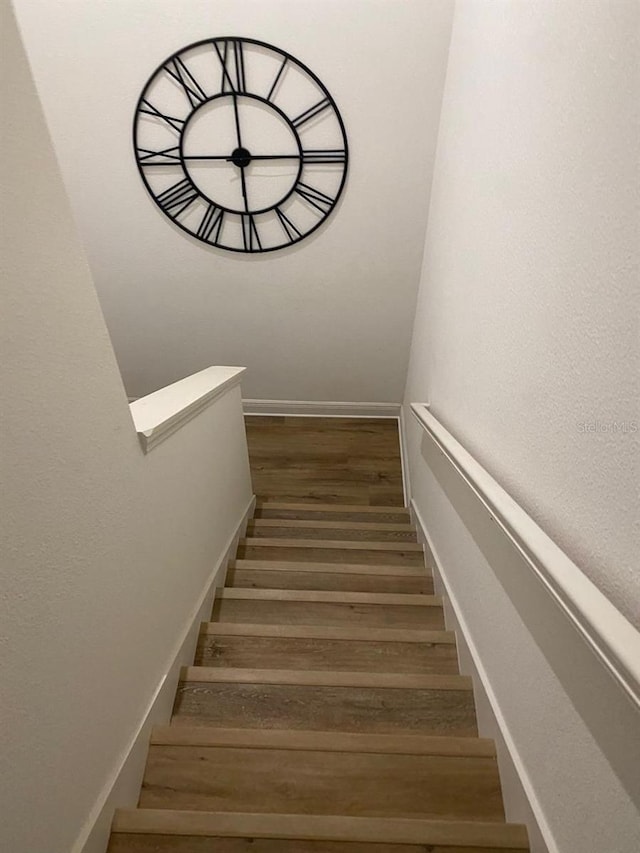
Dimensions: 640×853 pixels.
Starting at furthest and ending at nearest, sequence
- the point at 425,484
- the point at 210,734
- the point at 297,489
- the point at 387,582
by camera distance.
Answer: the point at 297,489
the point at 425,484
the point at 387,582
the point at 210,734

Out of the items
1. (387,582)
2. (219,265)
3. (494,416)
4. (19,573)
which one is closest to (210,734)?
(19,573)

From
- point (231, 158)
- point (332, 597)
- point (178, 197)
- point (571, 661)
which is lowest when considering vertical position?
point (332, 597)

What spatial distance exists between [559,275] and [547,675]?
2.60 ft

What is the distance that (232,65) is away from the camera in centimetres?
235

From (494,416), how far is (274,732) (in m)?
1.03

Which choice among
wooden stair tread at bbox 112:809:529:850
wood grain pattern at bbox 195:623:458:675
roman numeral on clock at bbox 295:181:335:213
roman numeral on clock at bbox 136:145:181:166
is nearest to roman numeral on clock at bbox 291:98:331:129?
roman numeral on clock at bbox 295:181:335:213

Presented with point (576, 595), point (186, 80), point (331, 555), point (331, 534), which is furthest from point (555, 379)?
point (186, 80)

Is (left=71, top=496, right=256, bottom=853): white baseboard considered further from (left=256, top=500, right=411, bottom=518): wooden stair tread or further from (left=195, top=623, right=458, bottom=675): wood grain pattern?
(left=256, top=500, right=411, bottom=518): wooden stair tread

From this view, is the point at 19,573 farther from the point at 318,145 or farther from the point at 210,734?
the point at 318,145

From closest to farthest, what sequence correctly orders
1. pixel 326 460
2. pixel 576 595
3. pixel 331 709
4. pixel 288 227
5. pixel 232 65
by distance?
pixel 576 595, pixel 331 709, pixel 232 65, pixel 288 227, pixel 326 460

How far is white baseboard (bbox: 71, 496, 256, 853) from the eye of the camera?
3.14 feet

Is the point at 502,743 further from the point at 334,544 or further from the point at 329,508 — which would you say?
the point at 329,508

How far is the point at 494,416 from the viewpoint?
1.27 m

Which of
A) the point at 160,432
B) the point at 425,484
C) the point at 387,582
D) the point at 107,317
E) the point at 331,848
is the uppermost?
the point at 160,432
